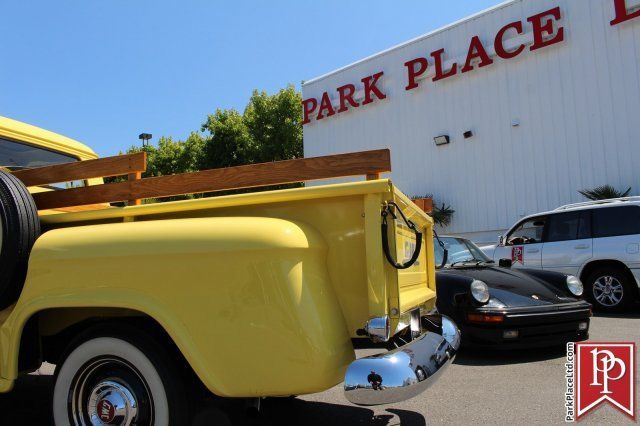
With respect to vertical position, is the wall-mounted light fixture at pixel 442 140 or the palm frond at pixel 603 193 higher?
the wall-mounted light fixture at pixel 442 140

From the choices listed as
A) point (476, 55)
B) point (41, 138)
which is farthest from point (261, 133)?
point (41, 138)

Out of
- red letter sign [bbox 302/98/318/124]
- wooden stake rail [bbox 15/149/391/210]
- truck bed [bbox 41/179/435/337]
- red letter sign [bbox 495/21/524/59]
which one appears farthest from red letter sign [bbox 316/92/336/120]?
truck bed [bbox 41/179/435/337]

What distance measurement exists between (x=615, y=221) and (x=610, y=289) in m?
1.14

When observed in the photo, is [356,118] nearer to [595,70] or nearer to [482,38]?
[482,38]

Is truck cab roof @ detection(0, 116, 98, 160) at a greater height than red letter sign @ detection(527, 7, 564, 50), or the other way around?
red letter sign @ detection(527, 7, 564, 50)

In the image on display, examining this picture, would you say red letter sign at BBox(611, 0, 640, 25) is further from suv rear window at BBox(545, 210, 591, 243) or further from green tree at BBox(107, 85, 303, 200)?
green tree at BBox(107, 85, 303, 200)

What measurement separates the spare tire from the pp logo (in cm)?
356

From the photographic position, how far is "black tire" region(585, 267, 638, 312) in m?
8.54

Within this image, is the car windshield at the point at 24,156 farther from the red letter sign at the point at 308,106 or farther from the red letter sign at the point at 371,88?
the red letter sign at the point at 308,106

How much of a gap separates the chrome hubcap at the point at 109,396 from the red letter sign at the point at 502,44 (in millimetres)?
15588

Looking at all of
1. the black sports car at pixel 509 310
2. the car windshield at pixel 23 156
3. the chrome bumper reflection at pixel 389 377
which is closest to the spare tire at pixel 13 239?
the car windshield at pixel 23 156

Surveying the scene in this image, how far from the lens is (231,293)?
2.46 metres

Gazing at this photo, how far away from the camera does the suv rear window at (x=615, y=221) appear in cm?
862

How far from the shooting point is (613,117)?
1403 cm
